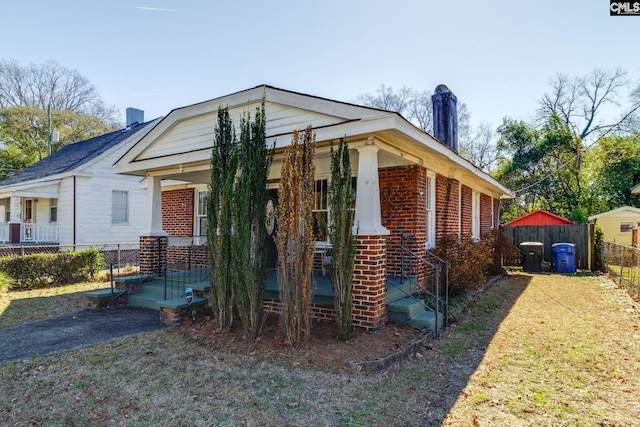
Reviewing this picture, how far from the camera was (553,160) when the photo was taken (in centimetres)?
2497

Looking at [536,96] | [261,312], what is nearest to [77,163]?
[261,312]

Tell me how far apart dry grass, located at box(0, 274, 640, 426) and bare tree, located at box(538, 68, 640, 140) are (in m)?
27.6

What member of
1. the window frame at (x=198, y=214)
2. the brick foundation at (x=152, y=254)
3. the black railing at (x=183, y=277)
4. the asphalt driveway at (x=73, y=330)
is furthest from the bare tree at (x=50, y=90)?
the asphalt driveway at (x=73, y=330)

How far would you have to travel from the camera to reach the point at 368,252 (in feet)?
17.9

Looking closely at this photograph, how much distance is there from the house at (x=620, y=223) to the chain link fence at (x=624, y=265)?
8.15 metres

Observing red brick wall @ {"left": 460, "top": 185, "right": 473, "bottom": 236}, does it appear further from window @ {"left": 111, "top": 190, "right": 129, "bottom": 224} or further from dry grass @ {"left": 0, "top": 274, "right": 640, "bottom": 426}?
window @ {"left": 111, "top": 190, "right": 129, "bottom": 224}

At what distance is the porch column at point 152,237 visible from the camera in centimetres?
861

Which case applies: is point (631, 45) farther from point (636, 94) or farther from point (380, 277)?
point (636, 94)

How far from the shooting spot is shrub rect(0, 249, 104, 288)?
9250 millimetres

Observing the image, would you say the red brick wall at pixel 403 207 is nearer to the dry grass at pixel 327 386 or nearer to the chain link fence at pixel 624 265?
the dry grass at pixel 327 386

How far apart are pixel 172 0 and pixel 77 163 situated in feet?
34.9

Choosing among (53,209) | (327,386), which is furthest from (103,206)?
(327,386)

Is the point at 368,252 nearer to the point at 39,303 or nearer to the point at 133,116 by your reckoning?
the point at 39,303

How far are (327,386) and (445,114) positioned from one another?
9135 millimetres
